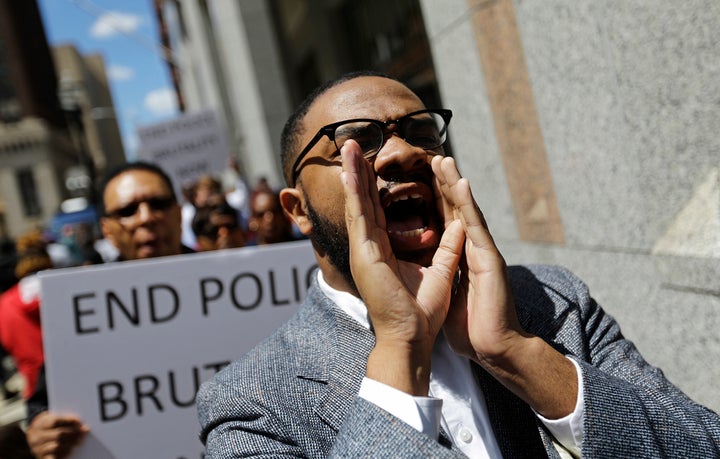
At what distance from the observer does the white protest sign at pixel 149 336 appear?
2383mm

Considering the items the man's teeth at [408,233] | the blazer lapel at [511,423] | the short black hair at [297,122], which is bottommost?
the blazer lapel at [511,423]

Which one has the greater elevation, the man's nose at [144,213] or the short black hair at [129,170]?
the short black hair at [129,170]

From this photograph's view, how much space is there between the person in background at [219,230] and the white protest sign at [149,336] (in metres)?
1.54

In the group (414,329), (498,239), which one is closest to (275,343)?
(414,329)

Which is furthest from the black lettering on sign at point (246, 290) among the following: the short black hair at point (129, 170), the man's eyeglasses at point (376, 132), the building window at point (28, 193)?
the building window at point (28, 193)

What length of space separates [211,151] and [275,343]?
558 centimetres

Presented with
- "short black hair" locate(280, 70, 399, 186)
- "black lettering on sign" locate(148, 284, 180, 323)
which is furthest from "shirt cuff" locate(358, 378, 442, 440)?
"black lettering on sign" locate(148, 284, 180, 323)

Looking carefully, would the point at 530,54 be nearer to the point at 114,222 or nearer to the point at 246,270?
the point at 246,270

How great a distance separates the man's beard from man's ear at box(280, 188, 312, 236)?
43mm

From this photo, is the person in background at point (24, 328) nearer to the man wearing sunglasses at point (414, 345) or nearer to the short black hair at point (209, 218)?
the short black hair at point (209, 218)

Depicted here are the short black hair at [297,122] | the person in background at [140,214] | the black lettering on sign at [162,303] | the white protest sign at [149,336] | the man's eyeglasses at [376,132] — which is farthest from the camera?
the person in background at [140,214]

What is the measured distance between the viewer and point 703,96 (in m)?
2.02

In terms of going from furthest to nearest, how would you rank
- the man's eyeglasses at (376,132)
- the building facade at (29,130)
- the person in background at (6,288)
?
the building facade at (29,130) → the person in background at (6,288) → the man's eyeglasses at (376,132)

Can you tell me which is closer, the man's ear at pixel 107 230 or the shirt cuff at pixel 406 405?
the shirt cuff at pixel 406 405
